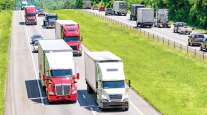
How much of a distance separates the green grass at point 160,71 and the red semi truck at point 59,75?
6664mm

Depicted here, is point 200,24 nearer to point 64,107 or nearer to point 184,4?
point 184,4

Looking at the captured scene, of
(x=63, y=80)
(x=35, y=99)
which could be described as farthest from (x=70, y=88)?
(x=35, y=99)

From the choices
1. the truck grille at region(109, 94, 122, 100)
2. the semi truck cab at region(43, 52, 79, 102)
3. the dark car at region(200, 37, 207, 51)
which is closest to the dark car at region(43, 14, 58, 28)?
the dark car at region(200, 37, 207, 51)

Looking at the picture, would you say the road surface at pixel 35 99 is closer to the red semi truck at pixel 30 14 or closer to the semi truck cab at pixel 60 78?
the semi truck cab at pixel 60 78

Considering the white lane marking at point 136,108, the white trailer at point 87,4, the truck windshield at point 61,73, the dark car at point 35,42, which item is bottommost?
the white trailer at point 87,4

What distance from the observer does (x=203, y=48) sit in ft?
246

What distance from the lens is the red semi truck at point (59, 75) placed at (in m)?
45.5

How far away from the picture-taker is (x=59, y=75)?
45969mm

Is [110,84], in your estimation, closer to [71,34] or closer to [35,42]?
[71,34]

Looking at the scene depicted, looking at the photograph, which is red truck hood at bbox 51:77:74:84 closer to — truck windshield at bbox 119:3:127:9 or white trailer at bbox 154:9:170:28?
white trailer at bbox 154:9:170:28

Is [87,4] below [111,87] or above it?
below

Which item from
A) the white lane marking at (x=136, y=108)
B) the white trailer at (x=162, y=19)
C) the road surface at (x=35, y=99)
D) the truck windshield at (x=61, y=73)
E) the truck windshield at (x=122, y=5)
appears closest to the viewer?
the white lane marking at (x=136, y=108)

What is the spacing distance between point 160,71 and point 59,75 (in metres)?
19.0

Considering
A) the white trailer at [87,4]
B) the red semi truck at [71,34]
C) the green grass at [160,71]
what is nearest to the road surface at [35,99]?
the green grass at [160,71]
